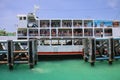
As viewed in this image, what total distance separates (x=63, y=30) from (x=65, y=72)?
10.8 m

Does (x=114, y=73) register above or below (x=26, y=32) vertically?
below

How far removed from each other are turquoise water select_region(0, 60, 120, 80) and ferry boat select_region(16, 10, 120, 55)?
5.33 metres

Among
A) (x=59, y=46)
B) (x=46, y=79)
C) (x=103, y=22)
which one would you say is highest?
(x=103, y=22)

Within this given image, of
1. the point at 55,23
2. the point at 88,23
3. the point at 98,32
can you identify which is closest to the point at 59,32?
the point at 55,23

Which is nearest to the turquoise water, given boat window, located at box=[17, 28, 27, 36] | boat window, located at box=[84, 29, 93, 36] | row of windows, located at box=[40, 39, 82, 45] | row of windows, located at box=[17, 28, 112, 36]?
row of windows, located at box=[40, 39, 82, 45]

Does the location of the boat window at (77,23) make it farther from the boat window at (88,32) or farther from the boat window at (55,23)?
the boat window at (55,23)

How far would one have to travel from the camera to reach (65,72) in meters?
24.6

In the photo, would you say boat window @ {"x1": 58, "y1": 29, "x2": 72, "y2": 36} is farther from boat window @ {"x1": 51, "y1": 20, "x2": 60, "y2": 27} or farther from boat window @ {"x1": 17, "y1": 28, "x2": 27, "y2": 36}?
boat window @ {"x1": 17, "y1": 28, "x2": 27, "y2": 36}

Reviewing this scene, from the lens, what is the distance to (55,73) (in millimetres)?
24250

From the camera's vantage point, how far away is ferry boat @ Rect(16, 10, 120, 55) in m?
33.2

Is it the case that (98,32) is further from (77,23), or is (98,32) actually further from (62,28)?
(62,28)

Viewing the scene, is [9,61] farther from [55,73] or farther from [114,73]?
[114,73]

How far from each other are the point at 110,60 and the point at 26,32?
41.0 ft

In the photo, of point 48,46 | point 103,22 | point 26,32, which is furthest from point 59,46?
point 103,22
